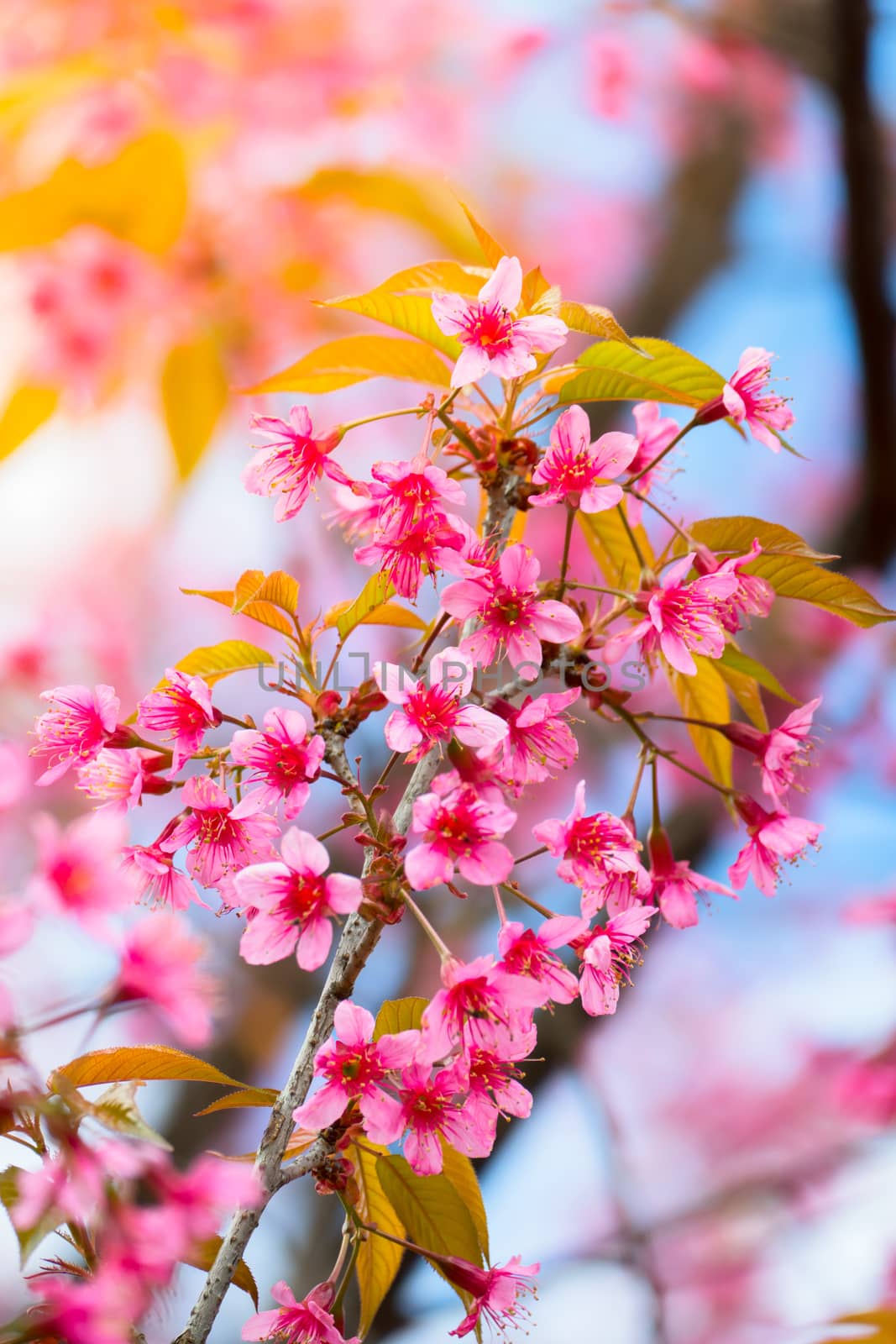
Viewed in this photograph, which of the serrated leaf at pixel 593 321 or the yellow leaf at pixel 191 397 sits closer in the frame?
the serrated leaf at pixel 593 321

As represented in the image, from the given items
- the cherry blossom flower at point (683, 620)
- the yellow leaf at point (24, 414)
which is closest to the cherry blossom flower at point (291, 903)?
the cherry blossom flower at point (683, 620)

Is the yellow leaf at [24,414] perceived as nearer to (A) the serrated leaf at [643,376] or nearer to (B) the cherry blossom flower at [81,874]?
(A) the serrated leaf at [643,376]

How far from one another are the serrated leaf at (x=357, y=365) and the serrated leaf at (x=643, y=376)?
0.38ft

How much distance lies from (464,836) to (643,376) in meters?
0.35

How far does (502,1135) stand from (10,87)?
5.29ft

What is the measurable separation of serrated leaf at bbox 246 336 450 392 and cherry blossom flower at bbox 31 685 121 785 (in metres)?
0.25

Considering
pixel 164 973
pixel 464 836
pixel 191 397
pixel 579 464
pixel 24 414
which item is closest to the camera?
pixel 164 973

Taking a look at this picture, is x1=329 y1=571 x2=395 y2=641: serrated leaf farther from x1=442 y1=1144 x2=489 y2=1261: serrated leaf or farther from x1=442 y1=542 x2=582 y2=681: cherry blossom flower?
x1=442 y1=1144 x2=489 y2=1261: serrated leaf

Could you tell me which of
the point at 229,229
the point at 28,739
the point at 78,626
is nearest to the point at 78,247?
the point at 229,229

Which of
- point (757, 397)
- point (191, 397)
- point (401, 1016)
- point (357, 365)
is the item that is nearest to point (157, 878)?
point (401, 1016)

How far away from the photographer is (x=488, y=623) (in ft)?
2.24

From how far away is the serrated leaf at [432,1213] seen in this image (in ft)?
2.23

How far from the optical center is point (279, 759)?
0.65 meters

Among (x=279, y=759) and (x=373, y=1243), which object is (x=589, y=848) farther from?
(x=373, y=1243)
